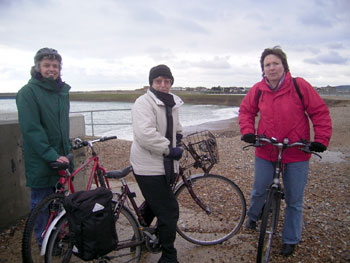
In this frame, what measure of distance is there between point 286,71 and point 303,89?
0.30m

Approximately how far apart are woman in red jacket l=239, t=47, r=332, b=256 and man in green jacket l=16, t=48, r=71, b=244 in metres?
1.96

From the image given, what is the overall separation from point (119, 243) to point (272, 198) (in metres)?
1.59

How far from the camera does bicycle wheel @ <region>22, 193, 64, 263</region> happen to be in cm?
226

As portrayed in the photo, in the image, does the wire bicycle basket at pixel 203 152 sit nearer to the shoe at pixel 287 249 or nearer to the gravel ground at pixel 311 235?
the gravel ground at pixel 311 235

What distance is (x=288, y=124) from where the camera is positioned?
112 inches

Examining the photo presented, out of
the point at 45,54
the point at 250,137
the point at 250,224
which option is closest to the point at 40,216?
the point at 45,54

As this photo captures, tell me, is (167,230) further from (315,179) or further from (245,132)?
(315,179)

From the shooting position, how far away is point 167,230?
2654 mm

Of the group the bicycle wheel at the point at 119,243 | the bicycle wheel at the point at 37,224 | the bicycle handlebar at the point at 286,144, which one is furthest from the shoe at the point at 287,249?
the bicycle wheel at the point at 37,224

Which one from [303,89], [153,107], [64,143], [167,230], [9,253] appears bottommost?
[9,253]

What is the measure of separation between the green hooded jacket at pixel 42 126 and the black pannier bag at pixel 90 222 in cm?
61

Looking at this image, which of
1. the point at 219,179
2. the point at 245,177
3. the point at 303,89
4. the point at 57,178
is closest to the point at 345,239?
the point at 219,179

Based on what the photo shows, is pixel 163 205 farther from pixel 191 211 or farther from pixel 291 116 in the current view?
pixel 291 116

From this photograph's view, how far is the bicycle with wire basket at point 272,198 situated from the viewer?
2.70 meters
